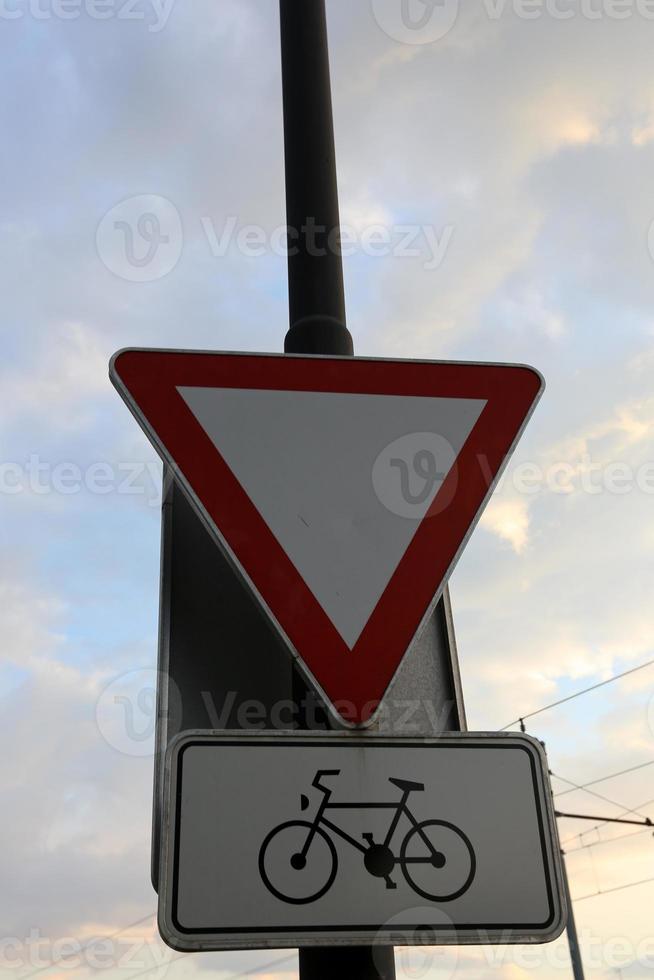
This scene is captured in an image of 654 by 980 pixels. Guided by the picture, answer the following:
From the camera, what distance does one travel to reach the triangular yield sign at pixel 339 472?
1420 mm

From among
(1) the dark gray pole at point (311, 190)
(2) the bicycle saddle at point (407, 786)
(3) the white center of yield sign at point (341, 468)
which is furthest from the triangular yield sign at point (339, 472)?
(1) the dark gray pole at point (311, 190)

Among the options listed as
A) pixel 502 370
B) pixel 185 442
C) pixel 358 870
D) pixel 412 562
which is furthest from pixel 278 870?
pixel 502 370

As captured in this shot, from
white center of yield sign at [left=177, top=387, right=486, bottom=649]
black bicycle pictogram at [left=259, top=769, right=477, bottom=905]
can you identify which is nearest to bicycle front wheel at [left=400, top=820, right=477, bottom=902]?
black bicycle pictogram at [left=259, top=769, right=477, bottom=905]

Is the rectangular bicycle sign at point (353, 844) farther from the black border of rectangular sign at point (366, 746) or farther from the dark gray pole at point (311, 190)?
the dark gray pole at point (311, 190)

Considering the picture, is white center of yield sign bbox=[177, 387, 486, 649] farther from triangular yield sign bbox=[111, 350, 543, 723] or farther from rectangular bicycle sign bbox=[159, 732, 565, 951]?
rectangular bicycle sign bbox=[159, 732, 565, 951]

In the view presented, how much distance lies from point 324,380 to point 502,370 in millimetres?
366

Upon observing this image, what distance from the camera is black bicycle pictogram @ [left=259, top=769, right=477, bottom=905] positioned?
1.22 metres

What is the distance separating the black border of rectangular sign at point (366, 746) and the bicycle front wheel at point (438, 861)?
49 millimetres

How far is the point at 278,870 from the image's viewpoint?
4.01 feet

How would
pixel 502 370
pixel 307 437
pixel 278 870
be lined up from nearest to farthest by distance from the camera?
pixel 278 870 < pixel 307 437 < pixel 502 370

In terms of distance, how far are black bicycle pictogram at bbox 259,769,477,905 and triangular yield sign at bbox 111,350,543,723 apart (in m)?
0.16

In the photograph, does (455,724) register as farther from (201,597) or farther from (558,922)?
(201,597)
